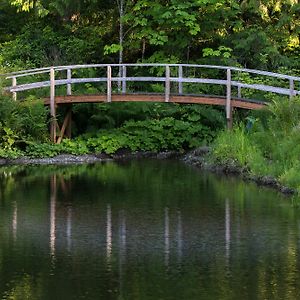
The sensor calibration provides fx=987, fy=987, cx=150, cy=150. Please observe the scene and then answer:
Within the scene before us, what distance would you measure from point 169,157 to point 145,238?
12909mm

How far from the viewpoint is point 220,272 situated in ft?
41.9

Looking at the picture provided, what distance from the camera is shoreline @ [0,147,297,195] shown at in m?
22.4

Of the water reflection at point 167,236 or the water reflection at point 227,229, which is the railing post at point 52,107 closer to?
the water reflection at point 227,229

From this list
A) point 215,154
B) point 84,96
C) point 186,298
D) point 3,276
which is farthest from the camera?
point 84,96

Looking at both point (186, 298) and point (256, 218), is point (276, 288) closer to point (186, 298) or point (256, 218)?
point (186, 298)

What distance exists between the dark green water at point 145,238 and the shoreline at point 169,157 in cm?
60

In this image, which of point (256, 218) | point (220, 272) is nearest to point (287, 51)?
point (256, 218)

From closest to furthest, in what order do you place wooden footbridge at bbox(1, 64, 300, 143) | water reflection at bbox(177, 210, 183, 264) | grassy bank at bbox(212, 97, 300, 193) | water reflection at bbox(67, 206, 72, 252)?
1. water reflection at bbox(177, 210, 183, 264)
2. water reflection at bbox(67, 206, 72, 252)
3. grassy bank at bbox(212, 97, 300, 193)
4. wooden footbridge at bbox(1, 64, 300, 143)

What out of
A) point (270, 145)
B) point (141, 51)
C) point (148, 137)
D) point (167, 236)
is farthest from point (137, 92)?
point (167, 236)

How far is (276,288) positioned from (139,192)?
8500 mm

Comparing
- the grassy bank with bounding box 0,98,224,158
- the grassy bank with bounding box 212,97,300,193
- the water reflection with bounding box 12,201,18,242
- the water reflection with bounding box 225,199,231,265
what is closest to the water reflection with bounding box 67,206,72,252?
the water reflection with bounding box 12,201,18,242

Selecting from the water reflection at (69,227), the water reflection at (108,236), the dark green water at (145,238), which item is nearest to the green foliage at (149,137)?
the dark green water at (145,238)

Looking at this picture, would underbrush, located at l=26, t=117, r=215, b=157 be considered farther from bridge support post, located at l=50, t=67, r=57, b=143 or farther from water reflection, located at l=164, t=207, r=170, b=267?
water reflection, located at l=164, t=207, r=170, b=267

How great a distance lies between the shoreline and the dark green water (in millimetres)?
601
